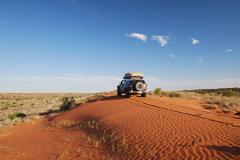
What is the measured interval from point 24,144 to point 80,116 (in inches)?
320

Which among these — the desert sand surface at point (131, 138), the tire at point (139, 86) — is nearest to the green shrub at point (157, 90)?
the tire at point (139, 86)

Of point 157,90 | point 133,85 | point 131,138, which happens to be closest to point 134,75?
point 133,85

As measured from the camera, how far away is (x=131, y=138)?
15.2 m

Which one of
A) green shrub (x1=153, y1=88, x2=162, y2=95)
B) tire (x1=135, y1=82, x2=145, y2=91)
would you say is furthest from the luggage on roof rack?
green shrub (x1=153, y1=88, x2=162, y2=95)

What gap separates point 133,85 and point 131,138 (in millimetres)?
14400

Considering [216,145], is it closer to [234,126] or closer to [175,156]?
[175,156]

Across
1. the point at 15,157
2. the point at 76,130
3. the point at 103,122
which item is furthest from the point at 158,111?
the point at 15,157

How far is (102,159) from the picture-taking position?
12711mm

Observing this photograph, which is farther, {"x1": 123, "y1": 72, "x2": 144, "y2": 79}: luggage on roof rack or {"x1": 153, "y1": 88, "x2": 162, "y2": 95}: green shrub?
{"x1": 153, "y1": 88, "x2": 162, "y2": 95}: green shrub

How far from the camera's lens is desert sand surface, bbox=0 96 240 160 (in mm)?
12039

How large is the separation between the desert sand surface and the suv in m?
5.74

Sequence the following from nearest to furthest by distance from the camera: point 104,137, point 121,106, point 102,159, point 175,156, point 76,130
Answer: point 175,156, point 102,159, point 104,137, point 76,130, point 121,106

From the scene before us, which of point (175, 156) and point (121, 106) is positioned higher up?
point (121, 106)

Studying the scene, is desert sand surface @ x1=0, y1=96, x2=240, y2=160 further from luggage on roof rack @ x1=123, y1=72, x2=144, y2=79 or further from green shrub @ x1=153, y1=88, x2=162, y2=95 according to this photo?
green shrub @ x1=153, y1=88, x2=162, y2=95
